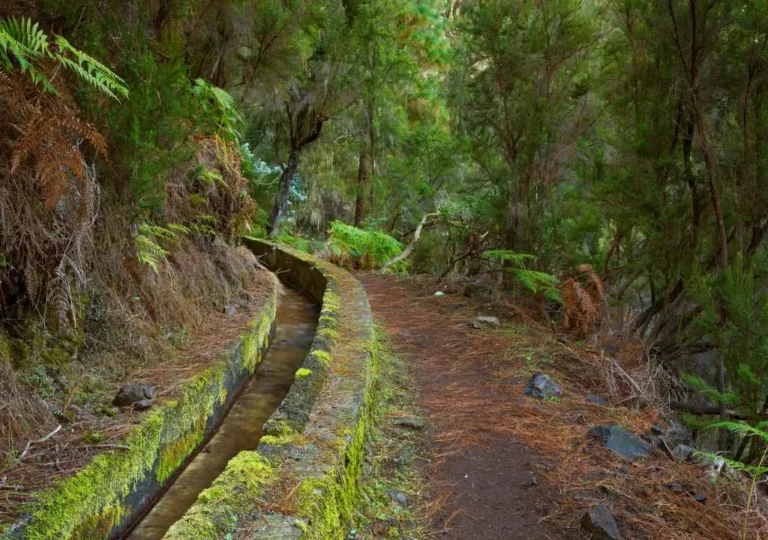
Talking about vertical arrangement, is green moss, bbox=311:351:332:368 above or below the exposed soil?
above

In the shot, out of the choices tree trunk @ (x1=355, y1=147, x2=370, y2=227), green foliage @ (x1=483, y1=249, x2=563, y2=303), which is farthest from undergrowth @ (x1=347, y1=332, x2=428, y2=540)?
tree trunk @ (x1=355, y1=147, x2=370, y2=227)

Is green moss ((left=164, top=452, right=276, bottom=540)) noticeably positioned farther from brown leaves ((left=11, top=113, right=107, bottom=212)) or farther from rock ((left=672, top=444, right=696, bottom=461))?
rock ((left=672, top=444, right=696, bottom=461))

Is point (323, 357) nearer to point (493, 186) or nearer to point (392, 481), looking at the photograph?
point (392, 481)

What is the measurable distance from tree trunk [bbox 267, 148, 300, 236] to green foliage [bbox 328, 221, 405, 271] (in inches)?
75.1

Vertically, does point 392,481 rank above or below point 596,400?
below

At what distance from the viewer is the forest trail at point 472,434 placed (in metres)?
2.77

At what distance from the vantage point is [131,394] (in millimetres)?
3461

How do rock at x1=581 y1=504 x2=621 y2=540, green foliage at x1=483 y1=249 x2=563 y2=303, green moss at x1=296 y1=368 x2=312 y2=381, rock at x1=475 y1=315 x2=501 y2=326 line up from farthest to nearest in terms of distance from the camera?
rock at x1=475 y1=315 x2=501 y2=326 → green foliage at x1=483 y1=249 x2=563 y2=303 → green moss at x1=296 y1=368 x2=312 y2=381 → rock at x1=581 y1=504 x2=621 y2=540

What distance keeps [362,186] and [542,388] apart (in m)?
12.8

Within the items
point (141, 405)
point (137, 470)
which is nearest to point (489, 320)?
point (141, 405)

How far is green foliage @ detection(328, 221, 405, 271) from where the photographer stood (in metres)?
13.1

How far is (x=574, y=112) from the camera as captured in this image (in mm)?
6809

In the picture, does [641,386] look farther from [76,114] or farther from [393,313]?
[76,114]

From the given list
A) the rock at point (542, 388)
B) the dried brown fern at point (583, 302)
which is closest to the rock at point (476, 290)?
the dried brown fern at point (583, 302)
